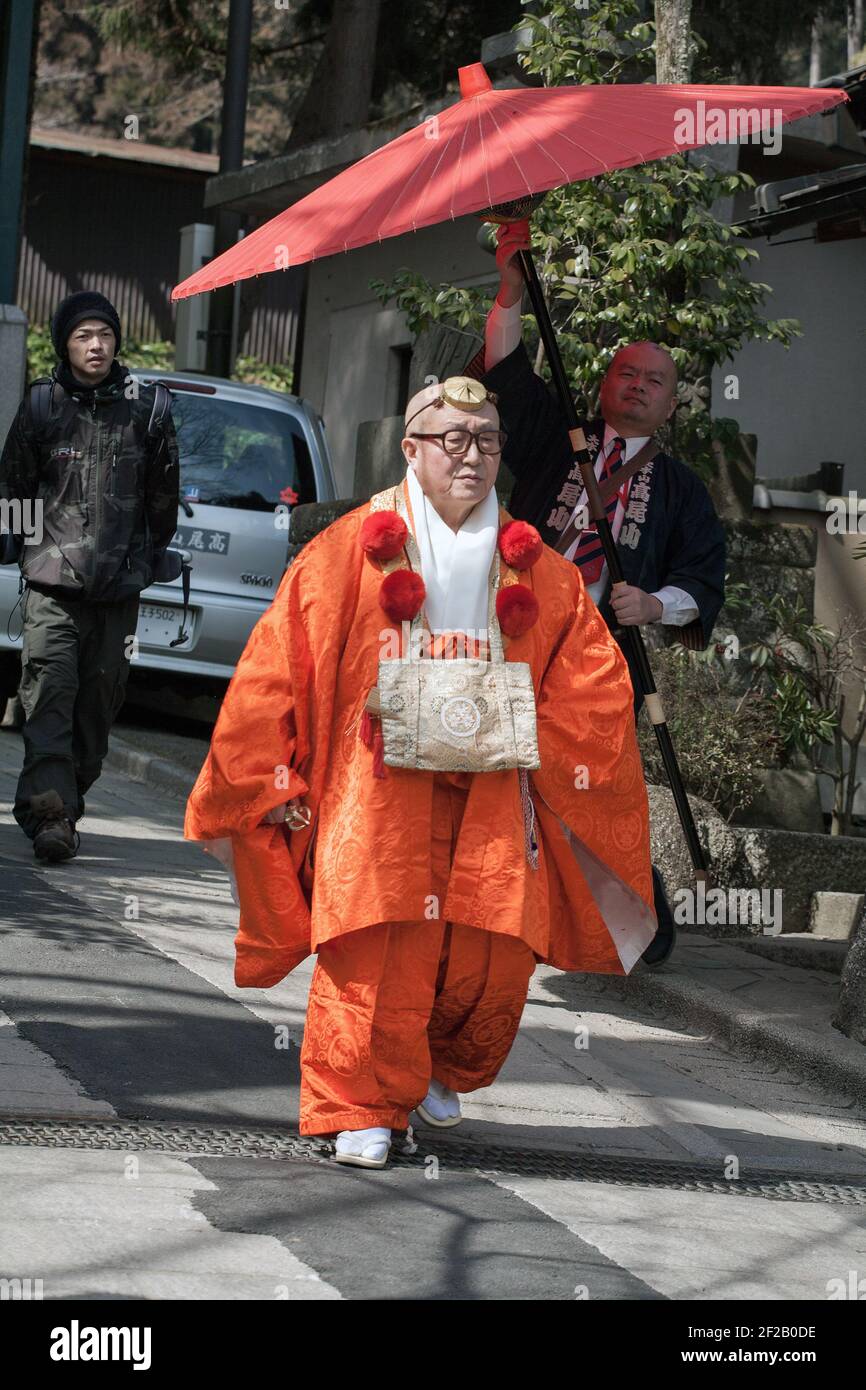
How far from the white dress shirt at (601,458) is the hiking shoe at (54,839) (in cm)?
219

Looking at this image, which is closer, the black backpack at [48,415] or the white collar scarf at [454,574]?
the white collar scarf at [454,574]

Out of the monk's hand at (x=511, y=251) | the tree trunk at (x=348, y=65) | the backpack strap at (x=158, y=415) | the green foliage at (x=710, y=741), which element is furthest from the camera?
the tree trunk at (x=348, y=65)

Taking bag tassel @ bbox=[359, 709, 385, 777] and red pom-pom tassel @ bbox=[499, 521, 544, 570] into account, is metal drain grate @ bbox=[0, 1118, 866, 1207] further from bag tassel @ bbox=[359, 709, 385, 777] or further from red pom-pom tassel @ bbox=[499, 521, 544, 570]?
red pom-pom tassel @ bbox=[499, 521, 544, 570]

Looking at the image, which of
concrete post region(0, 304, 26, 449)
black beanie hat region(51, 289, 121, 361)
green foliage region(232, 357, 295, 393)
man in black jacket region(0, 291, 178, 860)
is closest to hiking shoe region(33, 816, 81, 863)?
man in black jacket region(0, 291, 178, 860)

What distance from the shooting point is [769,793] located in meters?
8.35

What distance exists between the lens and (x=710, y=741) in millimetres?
7812

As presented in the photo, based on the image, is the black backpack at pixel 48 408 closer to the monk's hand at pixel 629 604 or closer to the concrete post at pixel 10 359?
the monk's hand at pixel 629 604

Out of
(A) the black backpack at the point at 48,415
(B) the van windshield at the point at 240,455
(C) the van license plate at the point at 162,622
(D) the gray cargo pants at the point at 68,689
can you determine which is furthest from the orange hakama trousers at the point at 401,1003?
(B) the van windshield at the point at 240,455

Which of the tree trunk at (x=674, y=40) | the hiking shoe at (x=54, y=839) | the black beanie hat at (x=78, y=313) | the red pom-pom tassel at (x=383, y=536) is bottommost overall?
the hiking shoe at (x=54, y=839)

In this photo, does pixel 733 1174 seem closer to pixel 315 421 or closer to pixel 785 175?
pixel 315 421

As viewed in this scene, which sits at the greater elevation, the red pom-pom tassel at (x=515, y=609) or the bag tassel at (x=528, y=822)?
the red pom-pom tassel at (x=515, y=609)

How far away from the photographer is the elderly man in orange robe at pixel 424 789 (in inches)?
173

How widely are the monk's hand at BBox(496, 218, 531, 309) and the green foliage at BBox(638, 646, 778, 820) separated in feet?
8.09

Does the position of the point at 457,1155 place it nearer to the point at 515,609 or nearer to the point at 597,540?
the point at 515,609
